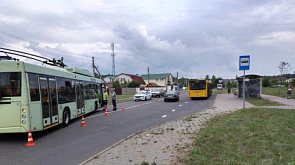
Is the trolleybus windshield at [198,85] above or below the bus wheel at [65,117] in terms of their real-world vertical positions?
above

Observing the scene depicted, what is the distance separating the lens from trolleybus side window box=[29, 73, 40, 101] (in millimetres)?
7551

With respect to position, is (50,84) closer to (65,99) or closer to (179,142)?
(65,99)

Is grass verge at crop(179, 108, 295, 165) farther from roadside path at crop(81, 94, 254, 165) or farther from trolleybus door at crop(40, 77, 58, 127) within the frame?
trolleybus door at crop(40, 77, 58, 127)

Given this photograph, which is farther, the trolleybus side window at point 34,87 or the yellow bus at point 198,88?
the yellow bus at point 198,88

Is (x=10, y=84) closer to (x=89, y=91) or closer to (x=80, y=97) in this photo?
(x=80, y=97)

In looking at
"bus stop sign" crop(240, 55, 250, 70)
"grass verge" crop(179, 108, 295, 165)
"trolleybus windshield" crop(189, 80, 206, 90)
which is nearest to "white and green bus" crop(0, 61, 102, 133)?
"grass verge" crop(179, 108, 295, 165)

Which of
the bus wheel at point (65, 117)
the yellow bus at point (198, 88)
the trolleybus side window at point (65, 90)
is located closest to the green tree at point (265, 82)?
the yellow bus at point (198, 88)

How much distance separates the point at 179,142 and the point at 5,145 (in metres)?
5.71

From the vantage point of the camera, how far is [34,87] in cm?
776

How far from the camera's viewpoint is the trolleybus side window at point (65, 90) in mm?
9812

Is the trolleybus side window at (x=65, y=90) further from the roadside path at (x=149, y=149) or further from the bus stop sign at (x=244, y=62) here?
the bus stop sign at (x=244, y=62)

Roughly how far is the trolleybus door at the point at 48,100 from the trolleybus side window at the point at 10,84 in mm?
1033

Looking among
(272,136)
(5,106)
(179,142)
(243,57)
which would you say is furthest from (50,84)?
(243,57)

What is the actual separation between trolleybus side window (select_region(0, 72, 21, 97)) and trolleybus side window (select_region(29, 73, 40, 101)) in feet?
1.31
